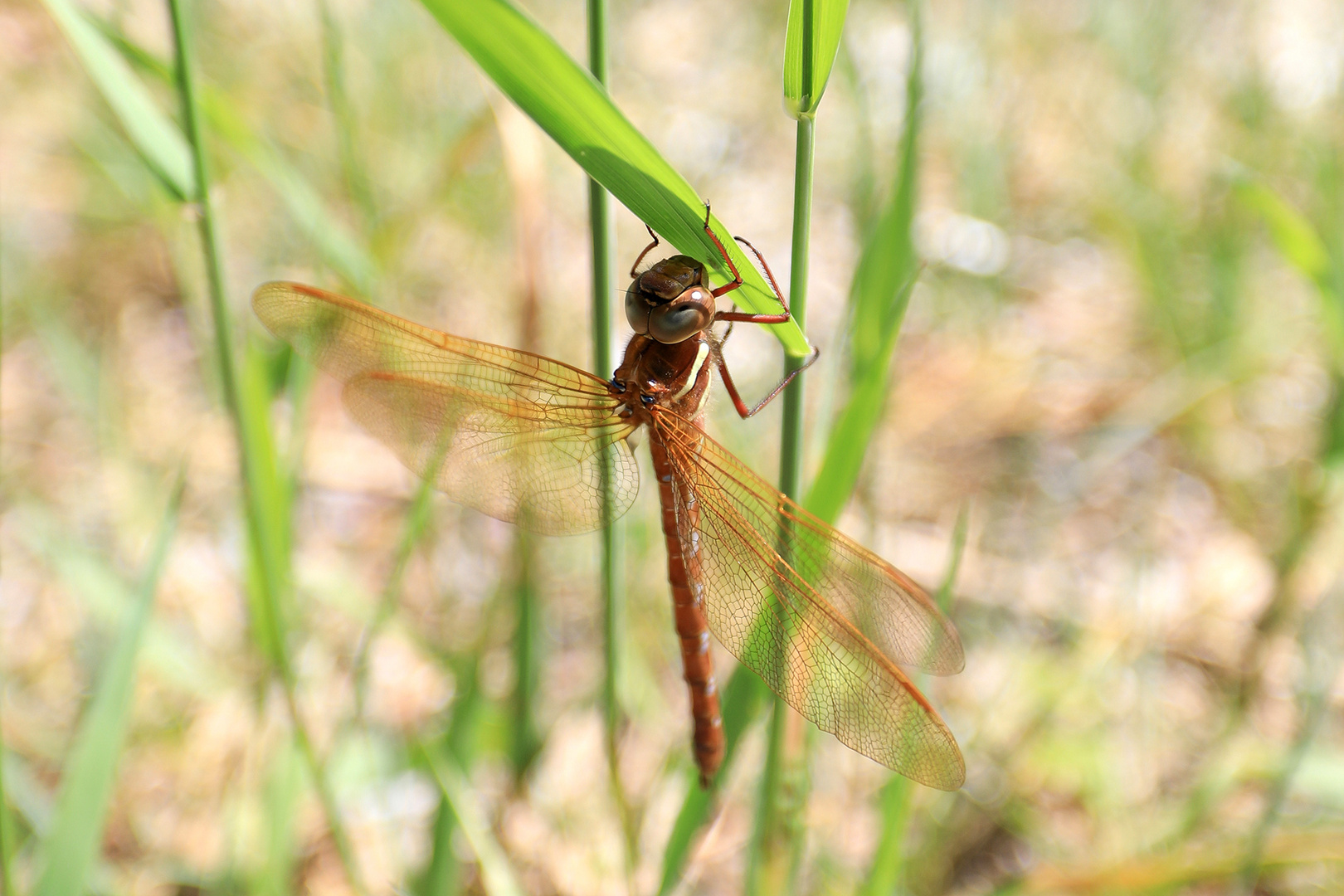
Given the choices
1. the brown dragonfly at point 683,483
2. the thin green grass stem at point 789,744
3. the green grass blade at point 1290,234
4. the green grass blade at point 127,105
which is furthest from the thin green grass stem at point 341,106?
the green grass blade at point 1290,234

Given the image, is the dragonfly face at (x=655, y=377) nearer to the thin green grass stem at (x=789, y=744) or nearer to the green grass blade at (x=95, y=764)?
the thin green grass stem at (x=789, y=744)

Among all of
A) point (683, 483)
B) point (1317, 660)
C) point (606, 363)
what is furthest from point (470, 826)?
point (1317, 660)

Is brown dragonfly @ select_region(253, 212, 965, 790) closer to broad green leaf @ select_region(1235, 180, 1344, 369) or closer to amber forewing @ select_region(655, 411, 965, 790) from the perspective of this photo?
amber forewing @ select_region(655, 411, 965, 790)

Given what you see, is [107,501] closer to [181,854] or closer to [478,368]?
[181,854]

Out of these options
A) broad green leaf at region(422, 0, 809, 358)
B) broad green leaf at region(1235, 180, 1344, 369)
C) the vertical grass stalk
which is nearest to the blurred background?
broad green leaf at region(1235, 180, 1344, 369)

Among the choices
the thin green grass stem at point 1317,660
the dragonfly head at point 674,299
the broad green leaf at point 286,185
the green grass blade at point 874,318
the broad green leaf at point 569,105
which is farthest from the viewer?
the thin green grass stem at point 1317,660

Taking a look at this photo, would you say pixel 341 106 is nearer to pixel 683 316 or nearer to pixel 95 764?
pixel 683 316
